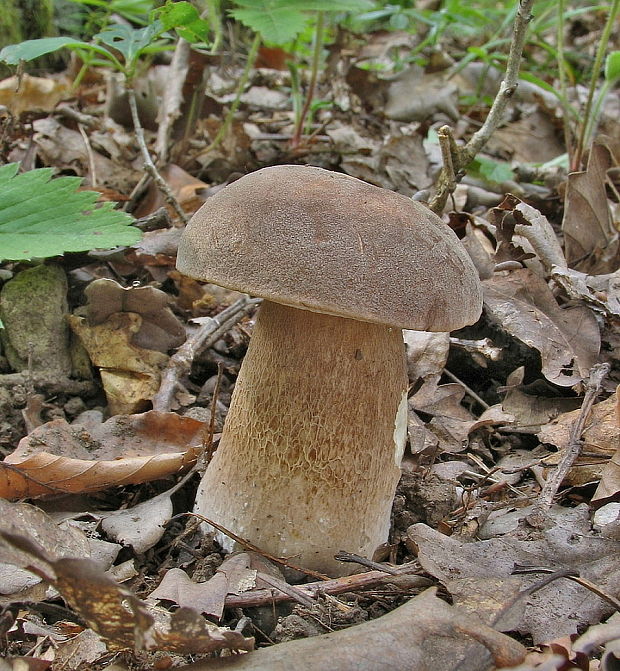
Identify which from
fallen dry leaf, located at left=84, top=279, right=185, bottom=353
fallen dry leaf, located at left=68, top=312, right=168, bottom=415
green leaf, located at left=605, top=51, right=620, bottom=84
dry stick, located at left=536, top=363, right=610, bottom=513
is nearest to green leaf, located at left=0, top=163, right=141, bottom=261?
fallen dry leaf, located at left=84, top=279, right=185, bottom=353

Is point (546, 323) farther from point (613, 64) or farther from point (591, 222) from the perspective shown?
point (613, 64)

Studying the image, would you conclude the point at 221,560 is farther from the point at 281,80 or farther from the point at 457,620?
the point at 281,80

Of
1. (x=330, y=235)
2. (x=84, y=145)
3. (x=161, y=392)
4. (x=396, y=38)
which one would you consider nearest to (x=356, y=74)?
(x=396, y=38)

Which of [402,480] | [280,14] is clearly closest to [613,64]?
[280,14]

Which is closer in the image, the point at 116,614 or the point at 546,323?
the point at 116,614

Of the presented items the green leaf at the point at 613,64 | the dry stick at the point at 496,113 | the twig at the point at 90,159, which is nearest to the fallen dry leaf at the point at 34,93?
the twig at the point at 90,159

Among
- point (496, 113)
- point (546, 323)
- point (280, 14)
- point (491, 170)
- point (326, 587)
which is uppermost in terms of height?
point (280, 14)

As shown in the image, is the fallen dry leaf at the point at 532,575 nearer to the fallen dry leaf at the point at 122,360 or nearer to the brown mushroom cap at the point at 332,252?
the brown mushroom cap at the point at 332,252

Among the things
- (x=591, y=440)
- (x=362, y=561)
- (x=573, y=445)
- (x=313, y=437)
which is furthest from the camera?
(x=591, y=440)

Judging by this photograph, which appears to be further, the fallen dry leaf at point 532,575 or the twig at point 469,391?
the twig at point 469,391
